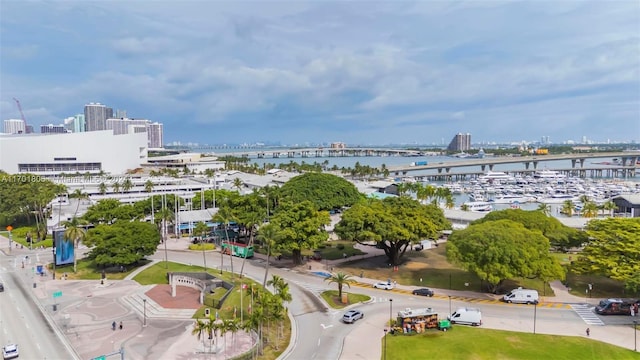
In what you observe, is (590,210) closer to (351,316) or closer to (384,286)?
(384,286)

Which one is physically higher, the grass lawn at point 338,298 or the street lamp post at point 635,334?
the street lamp post at point 635,334

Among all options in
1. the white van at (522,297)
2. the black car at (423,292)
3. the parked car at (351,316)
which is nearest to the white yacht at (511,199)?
the white van at (522,297)

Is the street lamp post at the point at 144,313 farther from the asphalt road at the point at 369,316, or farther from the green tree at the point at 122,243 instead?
the asphalt road at the point at 369,316

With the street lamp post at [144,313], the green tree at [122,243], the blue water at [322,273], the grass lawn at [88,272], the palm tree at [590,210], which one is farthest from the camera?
the palm tree at [590,210]

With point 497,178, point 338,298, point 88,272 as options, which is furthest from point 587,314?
point 497,178

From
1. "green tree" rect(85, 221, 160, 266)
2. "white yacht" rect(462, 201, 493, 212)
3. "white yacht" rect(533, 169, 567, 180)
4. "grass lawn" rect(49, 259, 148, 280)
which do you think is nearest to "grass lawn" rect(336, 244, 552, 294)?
"green tree" rect(85, 221, 160, 266)

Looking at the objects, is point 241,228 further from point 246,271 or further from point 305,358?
point 305,358
